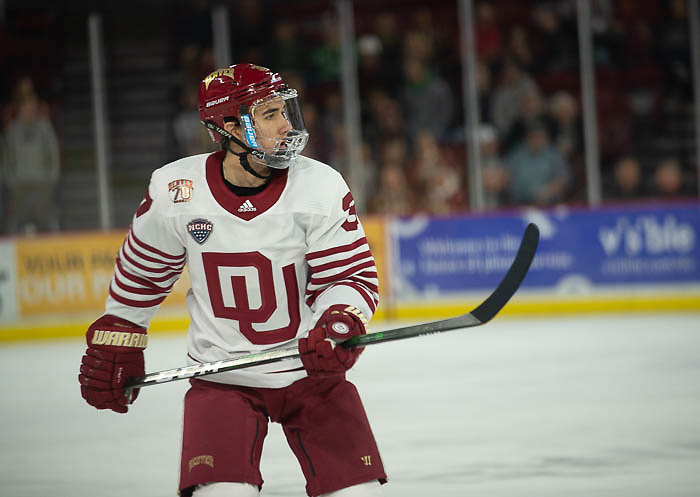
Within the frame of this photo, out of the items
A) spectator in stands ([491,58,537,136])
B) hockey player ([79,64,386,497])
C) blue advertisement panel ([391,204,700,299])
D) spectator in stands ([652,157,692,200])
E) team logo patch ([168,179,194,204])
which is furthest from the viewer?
spectator in stands ([491,58,537,136])

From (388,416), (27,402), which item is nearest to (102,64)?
(27,402)

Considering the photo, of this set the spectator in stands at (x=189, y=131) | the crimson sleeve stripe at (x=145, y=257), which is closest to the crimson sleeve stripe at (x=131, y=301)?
the crimson sleeve stripe at (x=145, y=257)

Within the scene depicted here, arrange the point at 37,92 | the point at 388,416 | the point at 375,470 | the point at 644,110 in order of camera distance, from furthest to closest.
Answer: the point at 37,92, the point at 644,110, the point at 388,416, the point at 375,470

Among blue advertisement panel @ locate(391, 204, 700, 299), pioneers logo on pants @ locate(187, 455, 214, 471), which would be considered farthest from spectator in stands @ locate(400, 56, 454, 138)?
pioneers logo on pants @ locate(187, 455, 214, 471)

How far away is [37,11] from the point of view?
985 cm

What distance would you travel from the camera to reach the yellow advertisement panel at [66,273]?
27.7ft

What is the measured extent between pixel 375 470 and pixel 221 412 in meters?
0.35

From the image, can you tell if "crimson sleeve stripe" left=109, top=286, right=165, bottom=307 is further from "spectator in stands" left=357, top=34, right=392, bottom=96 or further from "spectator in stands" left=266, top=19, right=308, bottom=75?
"spectator in stands" left=266, top=19, right=308, bottom=75

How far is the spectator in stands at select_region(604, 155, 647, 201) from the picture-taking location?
8594 mm

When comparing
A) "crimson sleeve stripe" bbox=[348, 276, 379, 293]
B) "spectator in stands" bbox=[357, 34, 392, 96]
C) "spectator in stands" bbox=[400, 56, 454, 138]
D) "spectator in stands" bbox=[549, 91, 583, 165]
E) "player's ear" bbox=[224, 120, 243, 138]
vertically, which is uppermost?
"spectator in stands" bbox=[357, 34, 392, 96]

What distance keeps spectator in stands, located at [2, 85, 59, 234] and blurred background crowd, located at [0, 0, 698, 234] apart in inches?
0.4

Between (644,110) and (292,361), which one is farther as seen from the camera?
(644,110)

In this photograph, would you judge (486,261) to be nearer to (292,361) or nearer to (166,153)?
(166,153)

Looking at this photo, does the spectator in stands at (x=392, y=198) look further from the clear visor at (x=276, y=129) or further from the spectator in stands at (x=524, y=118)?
the clear visor at (x=276, y=129)
